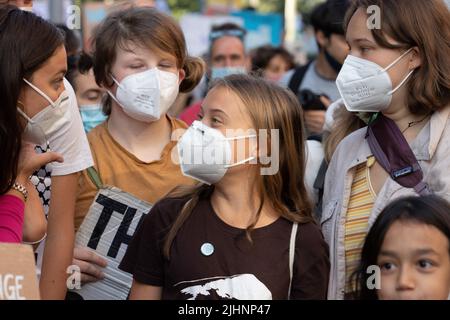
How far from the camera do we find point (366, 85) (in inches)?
158

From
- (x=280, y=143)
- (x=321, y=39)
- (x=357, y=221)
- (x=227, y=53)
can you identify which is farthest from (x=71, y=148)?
(x=227, y=53)

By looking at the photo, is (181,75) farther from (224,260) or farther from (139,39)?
(224,260)

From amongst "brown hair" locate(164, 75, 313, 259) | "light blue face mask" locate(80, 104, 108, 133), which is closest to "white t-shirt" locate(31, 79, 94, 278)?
"brown hair" locate(164, 75, 313, 259)

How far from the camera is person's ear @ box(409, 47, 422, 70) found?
398cm

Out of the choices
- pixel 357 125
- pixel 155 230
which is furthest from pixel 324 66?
pixel 155 230

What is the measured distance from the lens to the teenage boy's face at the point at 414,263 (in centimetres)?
320

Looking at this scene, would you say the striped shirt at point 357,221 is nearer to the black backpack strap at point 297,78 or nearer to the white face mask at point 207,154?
the white face mask at point 207,154

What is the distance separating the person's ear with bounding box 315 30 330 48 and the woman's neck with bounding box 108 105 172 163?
2841 millimetres

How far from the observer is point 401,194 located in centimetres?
379

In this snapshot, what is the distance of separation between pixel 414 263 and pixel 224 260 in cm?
78

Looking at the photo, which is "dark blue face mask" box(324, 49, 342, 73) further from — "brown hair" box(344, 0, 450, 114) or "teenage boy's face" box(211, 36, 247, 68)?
"brown hair" box(344, 0, 450, 114)

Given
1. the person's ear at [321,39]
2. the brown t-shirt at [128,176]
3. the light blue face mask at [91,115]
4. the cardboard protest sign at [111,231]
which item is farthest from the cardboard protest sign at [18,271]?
the person's ear at [321,39]

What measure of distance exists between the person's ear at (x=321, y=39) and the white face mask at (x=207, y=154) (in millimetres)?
3517
